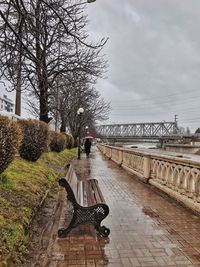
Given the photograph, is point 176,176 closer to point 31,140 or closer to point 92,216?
point 92,216

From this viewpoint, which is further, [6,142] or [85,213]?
[6,142]

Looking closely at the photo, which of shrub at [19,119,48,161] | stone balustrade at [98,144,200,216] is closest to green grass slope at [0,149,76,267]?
shrub at [19,119,48,161]

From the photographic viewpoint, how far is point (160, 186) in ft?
32.9

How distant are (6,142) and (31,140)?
5037 mm

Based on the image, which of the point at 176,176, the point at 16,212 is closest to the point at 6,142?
the point at 16,212

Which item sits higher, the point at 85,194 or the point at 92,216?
the point at 85,194

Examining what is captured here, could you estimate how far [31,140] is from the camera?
11992 mm

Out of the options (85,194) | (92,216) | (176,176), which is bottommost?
(92,216)

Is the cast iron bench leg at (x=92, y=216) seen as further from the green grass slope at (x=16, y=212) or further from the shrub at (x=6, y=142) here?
the shrub at (x=6, y=142)

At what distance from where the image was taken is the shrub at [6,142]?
6805mm

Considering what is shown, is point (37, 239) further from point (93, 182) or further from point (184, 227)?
point (93, 182)

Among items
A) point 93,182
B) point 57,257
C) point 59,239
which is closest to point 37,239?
point 59,239

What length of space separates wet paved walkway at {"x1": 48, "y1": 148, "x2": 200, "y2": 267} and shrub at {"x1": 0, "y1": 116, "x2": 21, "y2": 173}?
225cm

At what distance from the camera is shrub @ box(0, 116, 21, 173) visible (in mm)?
6805
